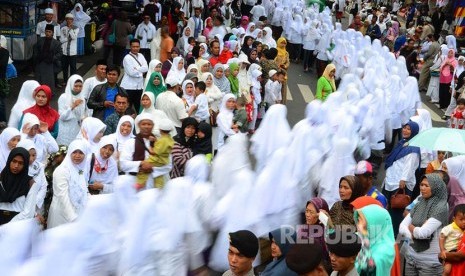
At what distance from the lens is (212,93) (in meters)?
12.6

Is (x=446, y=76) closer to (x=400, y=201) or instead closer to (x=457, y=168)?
(x=457, y=168)

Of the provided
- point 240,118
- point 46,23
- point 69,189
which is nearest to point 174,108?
point 240,118

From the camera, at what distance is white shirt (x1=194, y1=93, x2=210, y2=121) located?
11.6m

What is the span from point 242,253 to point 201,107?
6004 mm

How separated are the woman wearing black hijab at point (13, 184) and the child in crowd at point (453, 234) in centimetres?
349

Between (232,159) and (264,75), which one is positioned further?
(264,75)

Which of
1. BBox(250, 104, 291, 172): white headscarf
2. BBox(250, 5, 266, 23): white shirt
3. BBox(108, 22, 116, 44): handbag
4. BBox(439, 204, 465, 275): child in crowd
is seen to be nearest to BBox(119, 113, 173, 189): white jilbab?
BBox(250, 104, 291, 172): white headscarf

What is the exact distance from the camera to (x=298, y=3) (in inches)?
969

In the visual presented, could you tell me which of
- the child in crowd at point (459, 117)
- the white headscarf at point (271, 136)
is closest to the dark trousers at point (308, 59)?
the child in crowd at point (459, 117)

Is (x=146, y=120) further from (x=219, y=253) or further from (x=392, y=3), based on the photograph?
(x=392, y=3)

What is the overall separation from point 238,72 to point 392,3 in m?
24.1

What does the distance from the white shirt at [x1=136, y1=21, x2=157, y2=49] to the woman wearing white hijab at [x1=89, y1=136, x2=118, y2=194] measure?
858cm

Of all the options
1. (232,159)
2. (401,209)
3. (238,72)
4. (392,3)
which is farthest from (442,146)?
(392,3)

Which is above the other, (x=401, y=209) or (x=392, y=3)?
(x=401, y=209)
